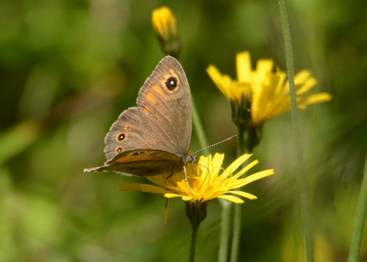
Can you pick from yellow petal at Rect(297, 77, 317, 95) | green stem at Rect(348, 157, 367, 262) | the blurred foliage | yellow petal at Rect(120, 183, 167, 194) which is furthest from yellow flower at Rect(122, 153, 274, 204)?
the blurred foliage

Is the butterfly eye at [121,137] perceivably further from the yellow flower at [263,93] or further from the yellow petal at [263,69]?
the yellow petal at [263,69]

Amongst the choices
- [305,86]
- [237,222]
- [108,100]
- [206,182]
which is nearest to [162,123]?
[206,182]

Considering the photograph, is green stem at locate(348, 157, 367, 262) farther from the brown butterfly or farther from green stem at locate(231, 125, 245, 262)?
the brown butterfly

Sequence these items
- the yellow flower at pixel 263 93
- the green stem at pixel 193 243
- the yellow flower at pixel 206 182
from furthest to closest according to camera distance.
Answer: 1. the yellow flower at pixel 263 93
2. the yellow flower at pixel 206 182
3. the green stem at pixel 193 243

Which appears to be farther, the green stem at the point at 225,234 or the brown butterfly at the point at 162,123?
the brown butterfly at the point at 162,123

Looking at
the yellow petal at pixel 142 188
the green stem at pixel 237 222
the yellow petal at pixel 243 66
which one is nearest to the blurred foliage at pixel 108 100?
the yellow petal at pixel 243 66

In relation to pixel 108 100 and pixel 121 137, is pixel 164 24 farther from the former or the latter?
pixel 108 100

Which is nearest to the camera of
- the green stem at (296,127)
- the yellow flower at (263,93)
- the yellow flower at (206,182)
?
the green stem at (296,127)
